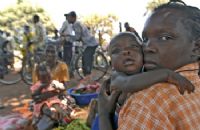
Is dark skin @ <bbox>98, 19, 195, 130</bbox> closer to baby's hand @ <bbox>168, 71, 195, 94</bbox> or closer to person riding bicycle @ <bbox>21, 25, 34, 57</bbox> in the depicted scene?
baby's hand @ <bbox>168, 71, 195, 94</bbox>

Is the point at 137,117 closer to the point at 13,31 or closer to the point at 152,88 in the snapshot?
the point at 152,88

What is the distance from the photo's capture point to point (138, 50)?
1.51 metres

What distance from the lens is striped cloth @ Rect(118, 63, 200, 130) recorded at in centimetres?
102

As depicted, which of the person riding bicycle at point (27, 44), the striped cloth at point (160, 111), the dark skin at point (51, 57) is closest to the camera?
the striped cloth at point (160, 111)

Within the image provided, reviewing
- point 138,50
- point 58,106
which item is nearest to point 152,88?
point 138,50

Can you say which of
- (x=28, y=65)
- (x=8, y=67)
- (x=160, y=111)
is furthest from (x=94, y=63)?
(x=160, y=111)

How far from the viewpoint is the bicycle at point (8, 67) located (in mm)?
9128

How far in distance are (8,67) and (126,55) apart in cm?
963

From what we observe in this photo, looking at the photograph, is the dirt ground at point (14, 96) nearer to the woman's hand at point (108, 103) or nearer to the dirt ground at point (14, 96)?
the dirt ground at point (14, 96)

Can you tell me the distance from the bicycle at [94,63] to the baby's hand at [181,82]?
286 inches

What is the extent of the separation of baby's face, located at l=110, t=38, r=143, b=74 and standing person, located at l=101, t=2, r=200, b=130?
0.90 ft

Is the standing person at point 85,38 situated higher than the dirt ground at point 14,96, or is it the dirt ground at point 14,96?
the standing person at point 85,38

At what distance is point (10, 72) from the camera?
10.6m

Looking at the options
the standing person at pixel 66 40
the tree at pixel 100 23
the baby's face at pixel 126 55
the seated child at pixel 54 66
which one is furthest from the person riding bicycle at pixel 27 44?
the tree at pixel 100 23
